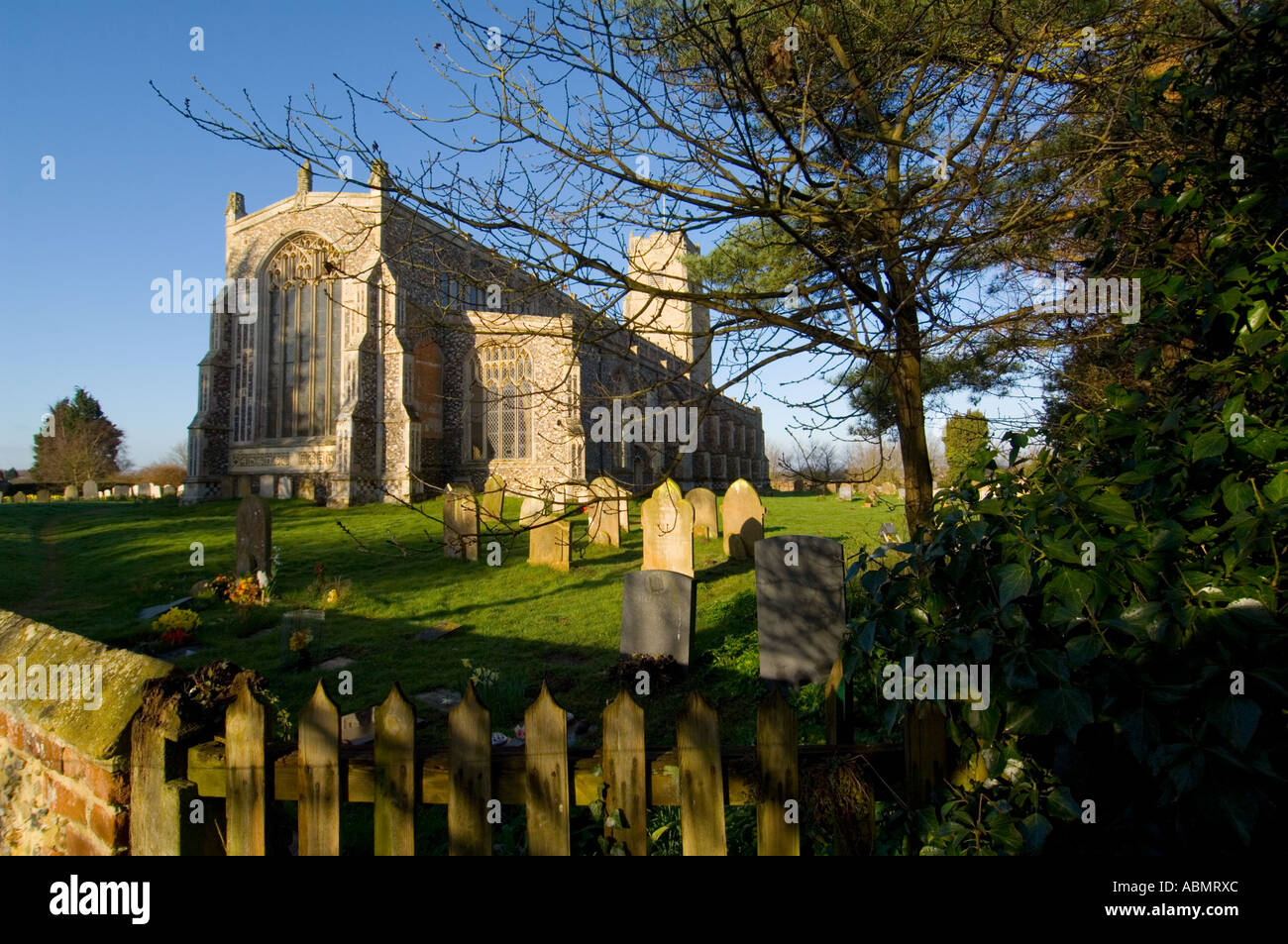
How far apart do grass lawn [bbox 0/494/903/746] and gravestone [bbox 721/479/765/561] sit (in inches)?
19.5

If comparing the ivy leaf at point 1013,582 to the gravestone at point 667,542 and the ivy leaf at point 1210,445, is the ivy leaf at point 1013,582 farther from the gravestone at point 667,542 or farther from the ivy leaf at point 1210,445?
the gravestone at point 667,542

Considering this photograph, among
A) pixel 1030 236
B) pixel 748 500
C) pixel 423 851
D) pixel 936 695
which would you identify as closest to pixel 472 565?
pixel 748 500

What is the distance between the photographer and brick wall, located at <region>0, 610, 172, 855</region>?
6.93ft

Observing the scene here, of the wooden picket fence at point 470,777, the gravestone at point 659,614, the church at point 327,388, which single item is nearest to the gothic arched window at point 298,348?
the church at point 327,388

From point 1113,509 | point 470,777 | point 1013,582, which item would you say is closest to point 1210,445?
point 1113,509

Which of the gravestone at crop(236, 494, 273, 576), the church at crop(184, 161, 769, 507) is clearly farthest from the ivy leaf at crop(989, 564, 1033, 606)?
the church at crop(184, 161, 769, 507)

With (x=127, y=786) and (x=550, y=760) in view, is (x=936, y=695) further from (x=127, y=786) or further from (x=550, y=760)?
(x=127, y=786)

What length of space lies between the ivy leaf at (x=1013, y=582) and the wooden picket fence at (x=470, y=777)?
0.62m

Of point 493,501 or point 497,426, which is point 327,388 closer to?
point 497,426

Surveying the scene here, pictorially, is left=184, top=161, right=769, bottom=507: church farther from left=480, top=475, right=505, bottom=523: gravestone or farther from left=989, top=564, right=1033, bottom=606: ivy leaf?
left=989, top=564, right=1033, bottom=606: ivy leaf

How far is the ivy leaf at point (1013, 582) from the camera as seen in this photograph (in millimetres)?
1681

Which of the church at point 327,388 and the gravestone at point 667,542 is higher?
the church at point 327,388
